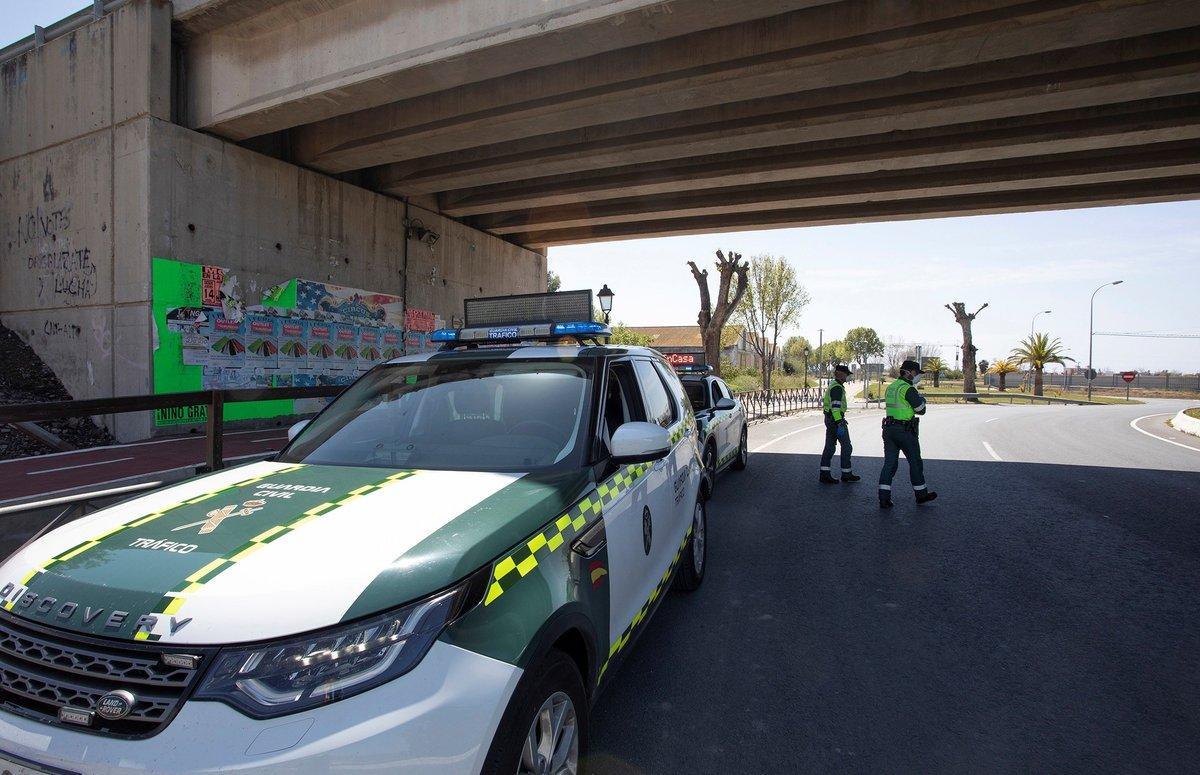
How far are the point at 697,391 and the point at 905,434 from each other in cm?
271

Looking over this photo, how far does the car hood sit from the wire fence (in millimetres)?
17803

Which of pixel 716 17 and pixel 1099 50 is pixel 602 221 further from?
pixel 1099 50

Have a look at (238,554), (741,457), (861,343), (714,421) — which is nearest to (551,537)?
(238,554)

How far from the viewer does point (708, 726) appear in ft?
9.75

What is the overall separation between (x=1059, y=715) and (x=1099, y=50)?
10001 mm

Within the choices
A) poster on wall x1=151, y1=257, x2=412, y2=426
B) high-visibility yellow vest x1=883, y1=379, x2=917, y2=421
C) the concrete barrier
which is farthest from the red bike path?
the concrete barrier

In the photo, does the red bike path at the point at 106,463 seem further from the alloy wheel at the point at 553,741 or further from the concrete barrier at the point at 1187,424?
the concrete barrier at the point at 1187,424

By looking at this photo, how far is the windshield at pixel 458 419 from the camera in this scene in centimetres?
282

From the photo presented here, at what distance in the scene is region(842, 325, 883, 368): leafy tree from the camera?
110 meters

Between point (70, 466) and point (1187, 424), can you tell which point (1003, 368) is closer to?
point (1187, 424)

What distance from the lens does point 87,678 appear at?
5.27 feet

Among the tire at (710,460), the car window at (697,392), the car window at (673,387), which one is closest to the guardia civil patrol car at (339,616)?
the car window at (673,387)

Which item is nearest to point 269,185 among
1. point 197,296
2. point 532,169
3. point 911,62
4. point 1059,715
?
point 197,296

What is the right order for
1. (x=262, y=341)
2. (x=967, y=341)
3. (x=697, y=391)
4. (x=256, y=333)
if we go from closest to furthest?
(x=697, y=391) → (x=256, y=333) → (x=262, y=341) → (x=967, y=341)
